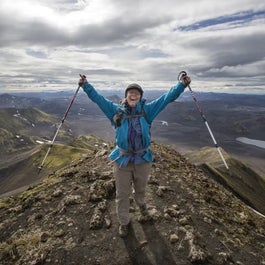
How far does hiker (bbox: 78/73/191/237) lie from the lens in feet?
40.4

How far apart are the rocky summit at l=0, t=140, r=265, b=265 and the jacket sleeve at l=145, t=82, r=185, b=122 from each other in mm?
4989

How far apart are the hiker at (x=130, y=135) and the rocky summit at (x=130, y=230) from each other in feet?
4.04

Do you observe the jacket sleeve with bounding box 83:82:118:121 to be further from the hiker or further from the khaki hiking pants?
the khaki hiking pants

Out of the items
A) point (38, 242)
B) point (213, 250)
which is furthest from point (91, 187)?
point (213, 250)

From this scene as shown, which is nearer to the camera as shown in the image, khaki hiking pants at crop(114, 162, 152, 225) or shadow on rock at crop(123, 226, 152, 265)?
shadow on rock at crop(123, 226, 152, 265)

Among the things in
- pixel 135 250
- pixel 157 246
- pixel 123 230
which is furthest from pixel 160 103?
pixel 135 250

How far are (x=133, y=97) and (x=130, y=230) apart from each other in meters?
5.83

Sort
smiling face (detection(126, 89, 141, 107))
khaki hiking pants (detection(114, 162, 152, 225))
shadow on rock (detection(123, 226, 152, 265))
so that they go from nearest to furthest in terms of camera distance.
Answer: shadow on rock (detection(123, 226, 152, 265))
smiling face (detection(126, 89, 141, 107))
khaki hiking pants (detection(114, 162, 152, 225))

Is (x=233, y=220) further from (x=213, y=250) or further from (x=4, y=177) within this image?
(x=4, y=177)

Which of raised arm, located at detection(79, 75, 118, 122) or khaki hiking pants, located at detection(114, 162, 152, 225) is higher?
raised arm, located at detection(79, 75, 118, 122)

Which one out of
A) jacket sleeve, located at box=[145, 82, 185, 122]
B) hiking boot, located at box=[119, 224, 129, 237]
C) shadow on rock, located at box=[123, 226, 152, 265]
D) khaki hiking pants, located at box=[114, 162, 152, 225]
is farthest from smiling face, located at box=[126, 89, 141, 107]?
shadow on rock, located at box=[123, 226, 152, 265]

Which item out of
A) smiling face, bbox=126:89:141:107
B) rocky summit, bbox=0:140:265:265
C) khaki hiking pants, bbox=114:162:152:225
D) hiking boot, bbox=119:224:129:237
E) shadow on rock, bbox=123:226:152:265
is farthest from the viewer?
hiking boot, bbox=119:224:129:237

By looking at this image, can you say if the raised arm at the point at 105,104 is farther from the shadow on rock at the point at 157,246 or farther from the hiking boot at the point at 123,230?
the shadow on rock at the point at 157,246

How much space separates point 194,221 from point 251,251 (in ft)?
9.01
